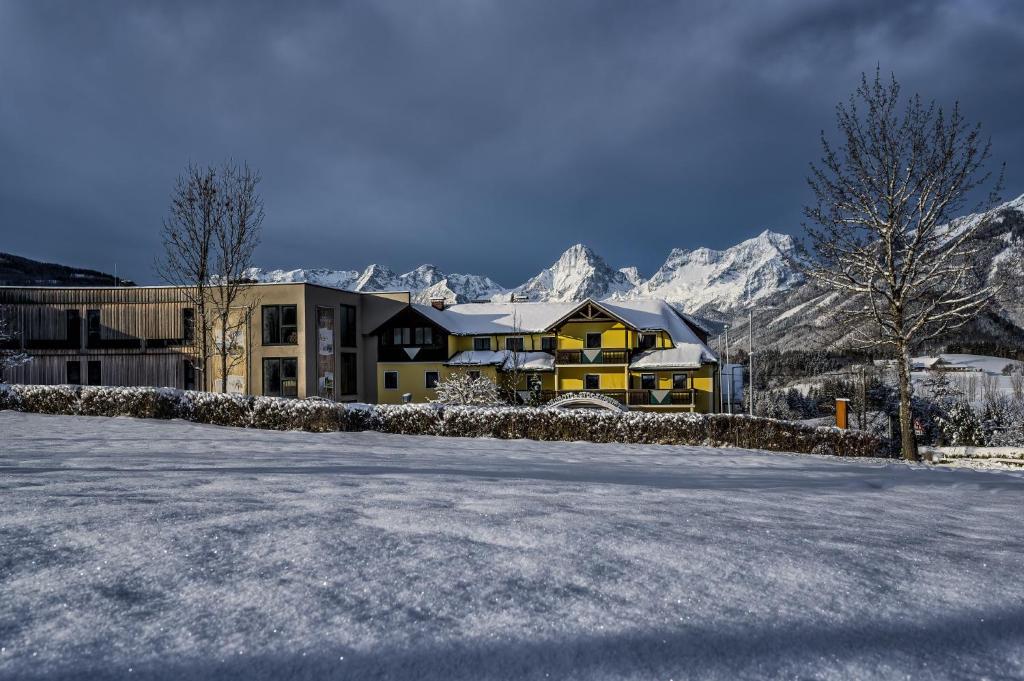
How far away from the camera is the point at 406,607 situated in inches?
105

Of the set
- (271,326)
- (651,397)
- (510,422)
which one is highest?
(271,326)

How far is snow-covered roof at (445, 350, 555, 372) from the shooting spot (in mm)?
39312

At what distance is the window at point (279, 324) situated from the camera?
33969mm

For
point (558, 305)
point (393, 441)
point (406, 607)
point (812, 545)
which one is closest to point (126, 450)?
point (393, 441)

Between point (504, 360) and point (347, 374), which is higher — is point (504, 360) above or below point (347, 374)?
above

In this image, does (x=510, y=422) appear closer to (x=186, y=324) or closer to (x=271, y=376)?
(x=271, y=376)

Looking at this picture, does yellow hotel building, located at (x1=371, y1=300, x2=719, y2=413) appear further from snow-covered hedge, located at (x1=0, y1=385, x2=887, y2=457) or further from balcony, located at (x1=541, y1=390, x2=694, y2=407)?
snow-covered hedge, located at (x1=0, y1=385, x2=887, y2=457)

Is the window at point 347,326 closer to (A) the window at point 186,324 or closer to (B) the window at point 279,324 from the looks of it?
(B) the window at point 279,324

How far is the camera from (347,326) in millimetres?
39281

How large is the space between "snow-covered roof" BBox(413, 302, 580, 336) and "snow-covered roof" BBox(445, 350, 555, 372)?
4.81 feet

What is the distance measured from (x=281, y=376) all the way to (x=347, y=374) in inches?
216

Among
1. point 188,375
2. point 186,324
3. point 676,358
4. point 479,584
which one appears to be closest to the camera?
point 479,584

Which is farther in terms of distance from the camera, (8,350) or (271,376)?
(271,376)

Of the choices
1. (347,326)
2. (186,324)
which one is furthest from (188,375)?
(347,326)
